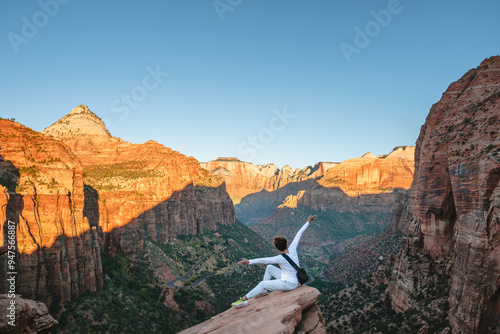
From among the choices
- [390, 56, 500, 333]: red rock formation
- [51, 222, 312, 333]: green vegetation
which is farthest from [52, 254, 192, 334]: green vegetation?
[390, 56, 500, 333]: red rock formation

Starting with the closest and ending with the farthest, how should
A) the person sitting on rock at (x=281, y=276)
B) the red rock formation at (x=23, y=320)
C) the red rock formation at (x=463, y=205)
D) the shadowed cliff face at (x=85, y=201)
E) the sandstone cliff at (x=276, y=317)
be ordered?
the sandstone cliff at (x=276, y=317) → the red rock formation at (x=23, y=320) → the person sitting on rock at (x=281, y=276) → the red rock formation at (x=463, y=205) → the shadowed cliff face at (x=85, y=201)

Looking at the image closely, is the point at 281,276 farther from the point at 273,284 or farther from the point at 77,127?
the point at 77,127

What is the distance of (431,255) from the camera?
128ft

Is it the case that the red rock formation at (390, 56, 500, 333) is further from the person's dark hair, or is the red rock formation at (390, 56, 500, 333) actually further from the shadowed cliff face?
the shadowed cliff face

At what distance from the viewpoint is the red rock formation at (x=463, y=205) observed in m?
24.4

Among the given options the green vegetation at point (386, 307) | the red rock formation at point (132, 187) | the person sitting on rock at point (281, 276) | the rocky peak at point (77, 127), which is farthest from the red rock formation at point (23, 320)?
the rocky peak at point (77, 127)

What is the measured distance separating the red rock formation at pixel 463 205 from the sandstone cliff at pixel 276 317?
2090 centimetres

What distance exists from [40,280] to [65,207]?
9.04 m

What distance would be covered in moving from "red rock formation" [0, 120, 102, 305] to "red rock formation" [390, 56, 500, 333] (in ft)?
139

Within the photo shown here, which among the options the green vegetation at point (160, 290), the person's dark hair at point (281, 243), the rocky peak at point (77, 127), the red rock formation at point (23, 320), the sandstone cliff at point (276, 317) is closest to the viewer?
the sandstone cliff at point (276, 317)

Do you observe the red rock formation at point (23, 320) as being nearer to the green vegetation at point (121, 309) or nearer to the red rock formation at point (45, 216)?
the red rock formation at point (45, 216)

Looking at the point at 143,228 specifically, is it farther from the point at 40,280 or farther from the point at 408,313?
the point at 408,313

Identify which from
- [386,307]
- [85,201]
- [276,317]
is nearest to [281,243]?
[276,317]

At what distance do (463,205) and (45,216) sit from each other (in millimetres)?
45914
